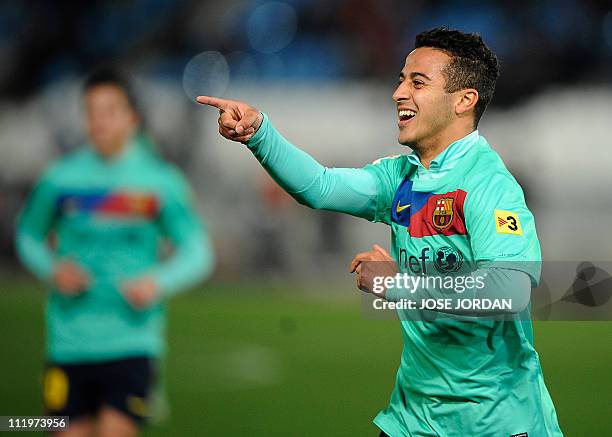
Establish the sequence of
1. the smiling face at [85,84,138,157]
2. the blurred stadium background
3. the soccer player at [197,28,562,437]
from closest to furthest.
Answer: the soccer player at [197,28,562,437], the smiling face at [85,84,138,157], the blurred stadium background

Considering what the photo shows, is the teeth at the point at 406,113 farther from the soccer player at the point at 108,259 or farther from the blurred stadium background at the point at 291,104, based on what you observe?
the blurred stadium background at the point at 291,104

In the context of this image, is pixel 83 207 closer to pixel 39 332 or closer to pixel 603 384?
pixel 603 384

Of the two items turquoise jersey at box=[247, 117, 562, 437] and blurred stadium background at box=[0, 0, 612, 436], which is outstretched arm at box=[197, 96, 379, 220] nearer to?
turquoise jersey at box=[247, 117, 562, 437]

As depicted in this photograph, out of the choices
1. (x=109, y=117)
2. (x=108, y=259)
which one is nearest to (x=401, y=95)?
(x=108, y=259)

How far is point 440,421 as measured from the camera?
3494 mm

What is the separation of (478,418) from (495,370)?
7.1 inches

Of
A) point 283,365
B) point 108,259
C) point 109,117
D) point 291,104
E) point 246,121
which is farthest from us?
point 291,104

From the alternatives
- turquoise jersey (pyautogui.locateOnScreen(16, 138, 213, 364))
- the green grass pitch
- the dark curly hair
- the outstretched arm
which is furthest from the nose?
the green grass pitch

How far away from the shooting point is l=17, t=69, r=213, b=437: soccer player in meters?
5.11

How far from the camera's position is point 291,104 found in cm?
1728

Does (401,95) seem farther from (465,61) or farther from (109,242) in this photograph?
(109,242)

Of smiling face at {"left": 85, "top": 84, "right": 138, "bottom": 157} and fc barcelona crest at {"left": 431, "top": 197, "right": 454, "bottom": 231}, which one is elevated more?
smiling face at {"left": 85, "top": 84, "right": 138, "bottom": 157}

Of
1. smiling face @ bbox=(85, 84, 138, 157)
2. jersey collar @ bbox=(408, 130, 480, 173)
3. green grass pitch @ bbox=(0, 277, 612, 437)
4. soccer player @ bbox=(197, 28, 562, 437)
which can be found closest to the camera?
soccer player @ bbox=(197, 28, 562, 437)

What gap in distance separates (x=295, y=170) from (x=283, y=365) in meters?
6.14
